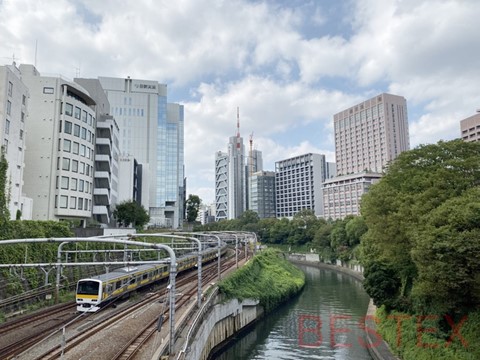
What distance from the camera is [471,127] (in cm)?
12662

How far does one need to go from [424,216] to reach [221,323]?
16.5 m

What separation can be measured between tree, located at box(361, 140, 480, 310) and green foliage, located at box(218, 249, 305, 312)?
430 inches

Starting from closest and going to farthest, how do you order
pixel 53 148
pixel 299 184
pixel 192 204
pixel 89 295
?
pixel 89 295, pixel 53 148, pixel 192 204, pixel 299 184

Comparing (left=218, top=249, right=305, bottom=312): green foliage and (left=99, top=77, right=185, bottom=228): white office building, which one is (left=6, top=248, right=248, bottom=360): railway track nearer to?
(left=218, top=249, right=305, bottom=312): green foliage

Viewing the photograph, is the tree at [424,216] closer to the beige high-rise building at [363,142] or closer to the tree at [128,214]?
the tree at [128,214]

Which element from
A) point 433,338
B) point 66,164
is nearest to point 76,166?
point 66,164

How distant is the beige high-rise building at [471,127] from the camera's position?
124669 millimetres

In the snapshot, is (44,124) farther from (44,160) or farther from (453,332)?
(453,332)

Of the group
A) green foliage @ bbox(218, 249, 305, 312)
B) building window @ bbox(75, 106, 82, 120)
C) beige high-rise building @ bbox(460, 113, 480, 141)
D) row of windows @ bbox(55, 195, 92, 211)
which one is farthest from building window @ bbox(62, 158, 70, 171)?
beige high-rise building @ bbox(460, 113, 480, 141)

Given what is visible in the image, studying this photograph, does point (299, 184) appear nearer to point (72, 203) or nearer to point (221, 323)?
point (72, 203)

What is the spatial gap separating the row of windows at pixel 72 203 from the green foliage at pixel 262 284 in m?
24.3

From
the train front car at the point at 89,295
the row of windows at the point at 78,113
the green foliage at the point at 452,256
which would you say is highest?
the row of windows at the point at 78,113

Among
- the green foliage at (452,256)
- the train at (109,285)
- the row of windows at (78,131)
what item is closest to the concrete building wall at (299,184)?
the row of windows at (78,131)

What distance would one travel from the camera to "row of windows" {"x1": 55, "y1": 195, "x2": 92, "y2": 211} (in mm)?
48500
